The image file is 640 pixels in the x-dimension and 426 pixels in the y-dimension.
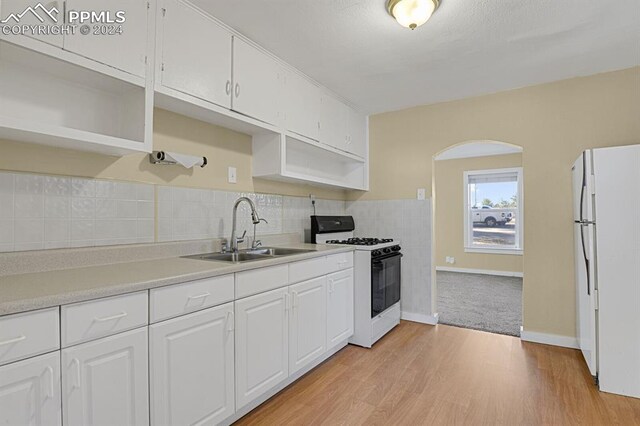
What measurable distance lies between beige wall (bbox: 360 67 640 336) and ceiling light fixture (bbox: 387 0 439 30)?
1.79m

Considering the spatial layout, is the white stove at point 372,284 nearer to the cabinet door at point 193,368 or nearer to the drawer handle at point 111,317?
the cabinet door at point 193,368

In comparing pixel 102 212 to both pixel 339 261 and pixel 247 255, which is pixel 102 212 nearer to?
pixel 247 255

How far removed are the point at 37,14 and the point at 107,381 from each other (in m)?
1.51

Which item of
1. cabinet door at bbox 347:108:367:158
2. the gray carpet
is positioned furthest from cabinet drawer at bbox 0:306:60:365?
the gray carpet

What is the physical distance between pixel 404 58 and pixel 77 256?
8.51 feet

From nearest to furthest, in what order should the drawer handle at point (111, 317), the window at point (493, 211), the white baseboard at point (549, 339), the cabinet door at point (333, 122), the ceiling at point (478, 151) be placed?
the drawer handle at point (111, 317)
the white baseboard at point (549, 339)
the cabinet door at point (333, 122)
the ceiling at point (478, 151)
the window at point (493, 211)

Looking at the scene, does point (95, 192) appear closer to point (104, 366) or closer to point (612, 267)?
point (104, 366)

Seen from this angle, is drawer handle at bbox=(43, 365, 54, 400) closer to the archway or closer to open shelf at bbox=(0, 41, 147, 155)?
open shelf at bbox=(0, 41, 147, 155)

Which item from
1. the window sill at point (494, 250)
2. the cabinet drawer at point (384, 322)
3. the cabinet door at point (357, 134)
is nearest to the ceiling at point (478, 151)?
the window sill at point (494, 250)

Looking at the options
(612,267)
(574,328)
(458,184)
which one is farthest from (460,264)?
(612,267)

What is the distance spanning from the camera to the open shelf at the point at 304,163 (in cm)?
269

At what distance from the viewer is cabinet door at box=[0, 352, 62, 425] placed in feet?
3.36

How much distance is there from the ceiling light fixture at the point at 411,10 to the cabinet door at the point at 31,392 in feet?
7.56

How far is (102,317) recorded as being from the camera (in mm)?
1241
